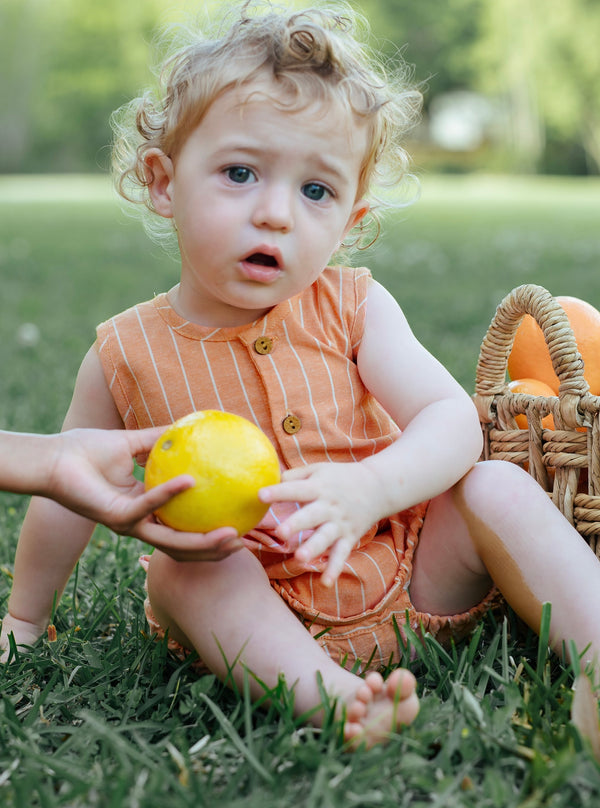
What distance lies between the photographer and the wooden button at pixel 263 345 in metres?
2.22

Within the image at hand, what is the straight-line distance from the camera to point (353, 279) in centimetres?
235

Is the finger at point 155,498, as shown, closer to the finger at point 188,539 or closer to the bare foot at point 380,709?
the finger at point 188,539

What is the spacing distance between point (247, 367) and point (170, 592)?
545mm

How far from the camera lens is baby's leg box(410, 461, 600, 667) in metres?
1.96

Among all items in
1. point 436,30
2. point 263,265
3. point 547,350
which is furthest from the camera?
point 436,30

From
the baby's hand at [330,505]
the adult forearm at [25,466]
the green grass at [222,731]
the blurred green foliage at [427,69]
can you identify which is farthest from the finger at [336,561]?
the blurred green foliage at [427,69]

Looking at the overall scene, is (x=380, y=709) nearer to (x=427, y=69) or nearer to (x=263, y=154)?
(x=263, y=154)

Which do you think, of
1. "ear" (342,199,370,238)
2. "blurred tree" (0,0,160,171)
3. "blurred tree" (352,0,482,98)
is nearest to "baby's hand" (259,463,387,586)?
"ear" (342,199,370,238)

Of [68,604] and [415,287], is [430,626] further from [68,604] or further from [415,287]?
[415,287]

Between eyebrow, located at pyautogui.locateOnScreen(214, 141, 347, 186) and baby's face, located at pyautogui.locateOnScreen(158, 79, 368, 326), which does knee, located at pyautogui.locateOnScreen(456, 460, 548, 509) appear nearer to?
baby's face, located at pyautogui.locateOnScreen(158, 79, 368, 326)

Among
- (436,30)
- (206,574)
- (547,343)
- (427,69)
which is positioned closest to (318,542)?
(206,574)

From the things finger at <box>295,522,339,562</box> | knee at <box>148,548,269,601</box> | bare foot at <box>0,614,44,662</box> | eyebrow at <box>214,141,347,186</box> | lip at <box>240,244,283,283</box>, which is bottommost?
bare foot at <box>0,614,44,662</box>

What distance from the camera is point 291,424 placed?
7.16 ft

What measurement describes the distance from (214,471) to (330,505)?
0.22 metres
